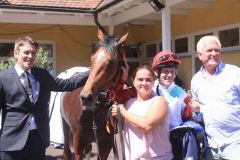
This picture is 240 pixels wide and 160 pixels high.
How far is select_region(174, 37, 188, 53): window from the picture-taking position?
13.1 metres

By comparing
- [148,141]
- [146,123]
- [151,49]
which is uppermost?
[151,49]

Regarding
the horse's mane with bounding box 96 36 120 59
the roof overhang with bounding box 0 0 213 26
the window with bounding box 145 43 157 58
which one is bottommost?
the horse's mane with bounding box 96 36 120 59

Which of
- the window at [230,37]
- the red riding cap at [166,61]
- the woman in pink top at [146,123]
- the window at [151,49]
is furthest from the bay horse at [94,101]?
the window at [151,49]

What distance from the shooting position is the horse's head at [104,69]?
12.6ft

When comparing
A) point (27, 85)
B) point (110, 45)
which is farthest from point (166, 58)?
point (27, 85)

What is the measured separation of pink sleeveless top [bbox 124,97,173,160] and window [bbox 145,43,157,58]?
11676 mm

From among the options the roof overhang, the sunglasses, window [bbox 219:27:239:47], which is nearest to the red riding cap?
the sunglasses

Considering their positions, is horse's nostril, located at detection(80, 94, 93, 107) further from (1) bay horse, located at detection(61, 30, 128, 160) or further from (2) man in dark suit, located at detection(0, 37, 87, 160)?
(2) man in dark suit, located at detection(0, 37, 87, 160)

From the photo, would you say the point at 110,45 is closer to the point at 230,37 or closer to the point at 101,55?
the point at 101,55

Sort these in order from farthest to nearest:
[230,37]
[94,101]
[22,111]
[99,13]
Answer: [99,13], [230,37], [94,101], [22,111]

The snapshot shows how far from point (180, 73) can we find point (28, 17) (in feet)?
16.6

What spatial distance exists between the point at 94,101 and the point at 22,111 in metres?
0.66

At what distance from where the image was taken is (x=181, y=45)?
13391mm

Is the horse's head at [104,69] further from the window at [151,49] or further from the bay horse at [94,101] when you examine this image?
the window at [151,49]
